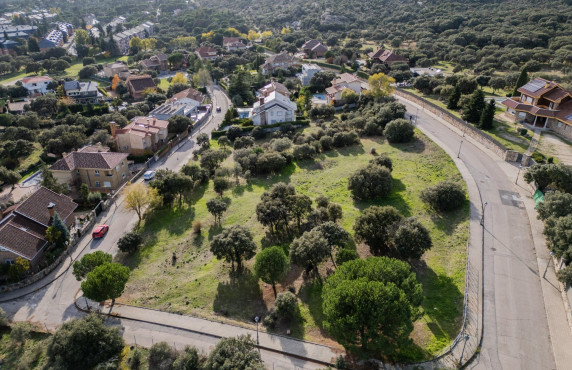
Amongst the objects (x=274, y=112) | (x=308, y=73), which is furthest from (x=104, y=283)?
(x=308, y=73)

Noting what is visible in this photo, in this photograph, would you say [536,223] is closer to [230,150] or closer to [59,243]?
[230,150]

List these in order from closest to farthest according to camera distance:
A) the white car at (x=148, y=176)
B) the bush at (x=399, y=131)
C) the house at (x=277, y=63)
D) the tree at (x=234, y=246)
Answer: the tree at (x=234, y=246), the white car at (x=148, y=176), the bush at (x=399, y=131), the house at (x=277, y=63)

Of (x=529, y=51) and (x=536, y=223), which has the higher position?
(x=529, y=51)

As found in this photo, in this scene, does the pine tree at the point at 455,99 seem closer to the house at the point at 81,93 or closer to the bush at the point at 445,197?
the bush at the point at 445,197

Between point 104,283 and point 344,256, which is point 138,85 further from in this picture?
point 344,256

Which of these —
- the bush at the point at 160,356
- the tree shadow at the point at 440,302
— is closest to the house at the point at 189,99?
the tree shadow at the point at 440,302

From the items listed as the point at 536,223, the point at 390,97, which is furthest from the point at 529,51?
the point at 536,223

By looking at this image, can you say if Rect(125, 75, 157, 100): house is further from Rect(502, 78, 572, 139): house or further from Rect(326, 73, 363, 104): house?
Rect(502, 78, 572, 139): house
